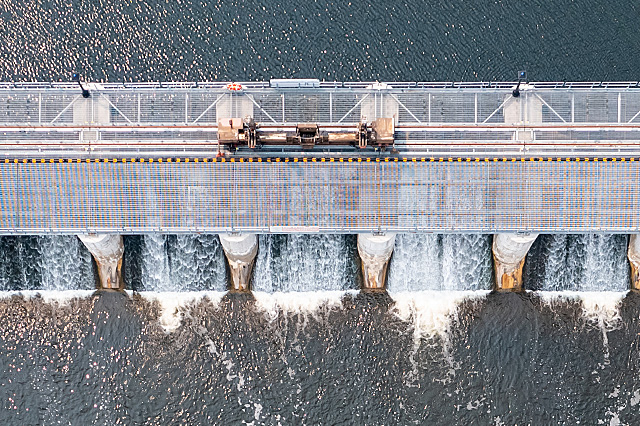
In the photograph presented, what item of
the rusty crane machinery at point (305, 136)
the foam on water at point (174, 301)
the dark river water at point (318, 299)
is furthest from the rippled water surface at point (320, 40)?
the foam on water at point (174, 301)

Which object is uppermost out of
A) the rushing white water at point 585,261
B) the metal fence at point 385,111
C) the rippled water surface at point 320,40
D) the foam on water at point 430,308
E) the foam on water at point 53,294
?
the rippled water surface at point 320,40

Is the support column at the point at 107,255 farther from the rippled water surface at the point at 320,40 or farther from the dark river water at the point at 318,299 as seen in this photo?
the rippled water surface at the point at 320,40

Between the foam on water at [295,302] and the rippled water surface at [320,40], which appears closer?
the foam on water at [295,302]

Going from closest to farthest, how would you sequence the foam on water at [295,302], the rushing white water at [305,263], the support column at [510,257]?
1. the support column at [510,257]
2. the rushing white water at [305,263]
3. the foam on water at [295,302]

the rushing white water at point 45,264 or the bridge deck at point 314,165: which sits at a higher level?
the bridge deck at point 314,165

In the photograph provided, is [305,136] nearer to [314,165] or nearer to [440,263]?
[314,165]

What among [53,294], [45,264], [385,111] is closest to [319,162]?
[385,111]

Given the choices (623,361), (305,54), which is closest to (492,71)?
(305,54)
